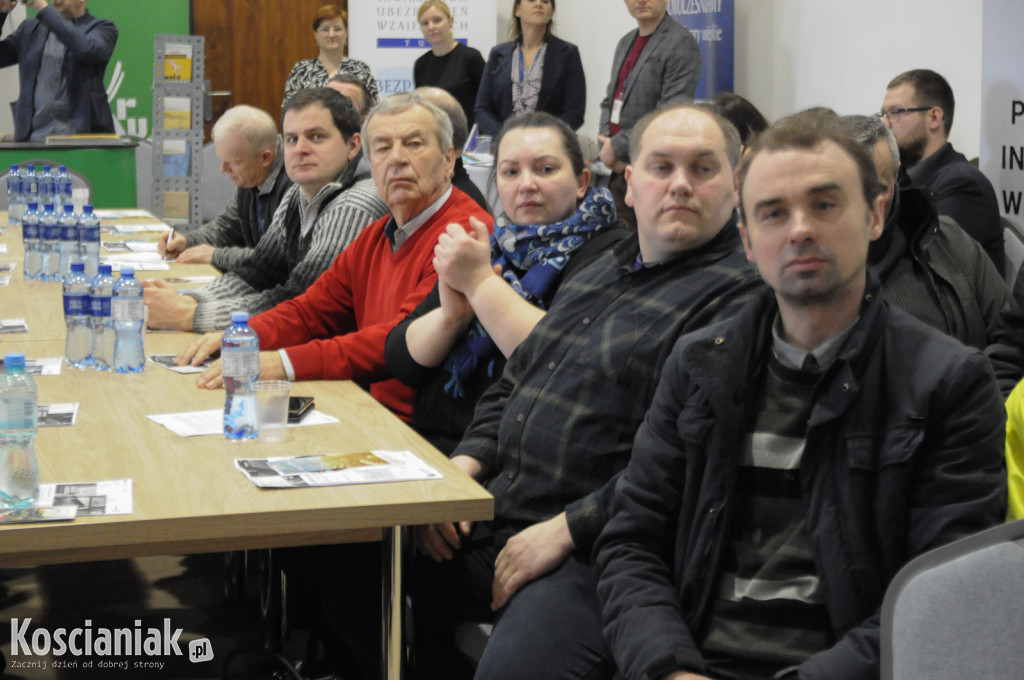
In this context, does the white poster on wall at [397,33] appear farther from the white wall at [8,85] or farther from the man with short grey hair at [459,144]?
the man with short grey hair at [459,144]

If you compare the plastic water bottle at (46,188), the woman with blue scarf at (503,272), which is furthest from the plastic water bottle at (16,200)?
the woman with blue scarf at (503,272)

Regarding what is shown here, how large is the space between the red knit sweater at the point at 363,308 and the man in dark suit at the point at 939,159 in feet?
4.99

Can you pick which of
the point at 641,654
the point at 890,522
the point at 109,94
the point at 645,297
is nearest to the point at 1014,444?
the point at 890,522

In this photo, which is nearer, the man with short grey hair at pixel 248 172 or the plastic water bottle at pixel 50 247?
the plastic water bottle at pixel 50 247

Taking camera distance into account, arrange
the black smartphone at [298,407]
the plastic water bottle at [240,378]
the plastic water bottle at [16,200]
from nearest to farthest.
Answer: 1. the plastic water bottle at [240,378]
2. the black smartphone at [298,407]
3. the plastic water bottle at [16,200]

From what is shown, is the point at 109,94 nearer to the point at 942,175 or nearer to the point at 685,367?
the point at 942,175

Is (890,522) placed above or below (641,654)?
above

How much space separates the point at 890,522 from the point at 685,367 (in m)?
0.35

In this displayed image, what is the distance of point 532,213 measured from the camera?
2412 mm

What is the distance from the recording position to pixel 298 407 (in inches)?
83.0

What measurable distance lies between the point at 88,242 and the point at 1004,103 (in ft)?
10.2

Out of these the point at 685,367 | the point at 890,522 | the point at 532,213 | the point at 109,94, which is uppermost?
the point at 109,94

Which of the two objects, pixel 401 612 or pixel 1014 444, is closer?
pixel 1014 444

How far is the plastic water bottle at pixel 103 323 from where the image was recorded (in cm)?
245
